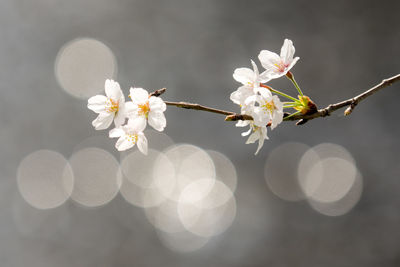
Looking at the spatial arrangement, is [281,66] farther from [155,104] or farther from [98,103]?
[98,103]

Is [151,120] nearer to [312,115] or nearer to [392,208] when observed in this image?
[312,115]

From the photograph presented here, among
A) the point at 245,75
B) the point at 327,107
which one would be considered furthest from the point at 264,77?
the point at 327,107

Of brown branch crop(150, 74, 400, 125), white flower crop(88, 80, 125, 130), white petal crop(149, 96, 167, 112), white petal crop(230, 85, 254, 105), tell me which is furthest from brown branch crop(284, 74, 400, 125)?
white flower crop(88, 80, 125, 130)

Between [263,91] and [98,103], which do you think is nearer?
[263,91]

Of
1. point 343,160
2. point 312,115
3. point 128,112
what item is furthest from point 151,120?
point 343,160

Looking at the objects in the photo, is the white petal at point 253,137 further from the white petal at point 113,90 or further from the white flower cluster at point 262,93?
the white petal at point 113,90

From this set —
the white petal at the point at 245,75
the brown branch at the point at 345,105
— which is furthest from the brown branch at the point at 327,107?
the white petal at the point at 245,75

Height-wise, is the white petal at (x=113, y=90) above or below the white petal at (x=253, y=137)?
above

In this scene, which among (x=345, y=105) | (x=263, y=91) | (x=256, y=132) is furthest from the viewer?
(x=256, y=132)
